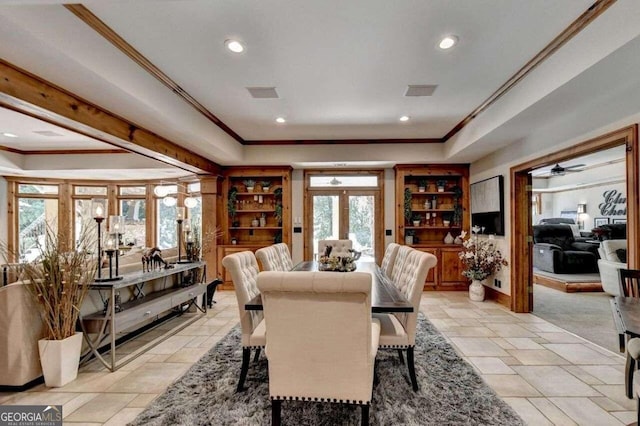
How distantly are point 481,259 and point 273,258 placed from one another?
3.68m

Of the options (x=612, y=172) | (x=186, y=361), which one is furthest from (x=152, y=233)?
(x=612, y=172)

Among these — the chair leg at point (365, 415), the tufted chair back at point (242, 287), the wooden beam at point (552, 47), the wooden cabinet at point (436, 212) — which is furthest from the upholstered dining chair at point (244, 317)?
the wooden cabinet at point (436, 212)

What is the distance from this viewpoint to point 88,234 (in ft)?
10.2

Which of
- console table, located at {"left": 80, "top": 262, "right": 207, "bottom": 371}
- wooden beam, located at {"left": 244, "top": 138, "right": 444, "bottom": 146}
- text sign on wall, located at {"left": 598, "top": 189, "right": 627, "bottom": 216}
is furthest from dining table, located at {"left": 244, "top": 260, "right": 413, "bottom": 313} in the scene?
text sign on wall, located at {"left": 598, "top": 189, "right": 627, "bottom": 216}

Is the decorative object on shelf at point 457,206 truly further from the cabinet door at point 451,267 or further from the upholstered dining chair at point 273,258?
the upholstered dining chair at point 273,258

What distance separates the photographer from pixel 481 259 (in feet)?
17.5

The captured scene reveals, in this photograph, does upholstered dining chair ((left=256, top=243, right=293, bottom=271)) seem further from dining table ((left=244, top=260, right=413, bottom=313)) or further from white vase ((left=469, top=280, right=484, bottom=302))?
white vase ((left=469, top=280, right=484, bottom=302))

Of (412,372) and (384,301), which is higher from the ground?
(384,301)

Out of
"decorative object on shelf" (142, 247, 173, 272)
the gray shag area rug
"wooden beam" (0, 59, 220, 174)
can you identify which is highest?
"wooden beam" (0, 59, 220, 174)

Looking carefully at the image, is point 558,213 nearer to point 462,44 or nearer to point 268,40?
point 462,44

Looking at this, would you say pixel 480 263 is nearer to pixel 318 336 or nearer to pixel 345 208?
pixel 345 208

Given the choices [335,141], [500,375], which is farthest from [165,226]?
[500,375]

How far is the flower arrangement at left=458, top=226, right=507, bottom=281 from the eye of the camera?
5.15 metres

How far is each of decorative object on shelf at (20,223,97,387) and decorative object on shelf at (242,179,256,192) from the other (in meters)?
4.03
